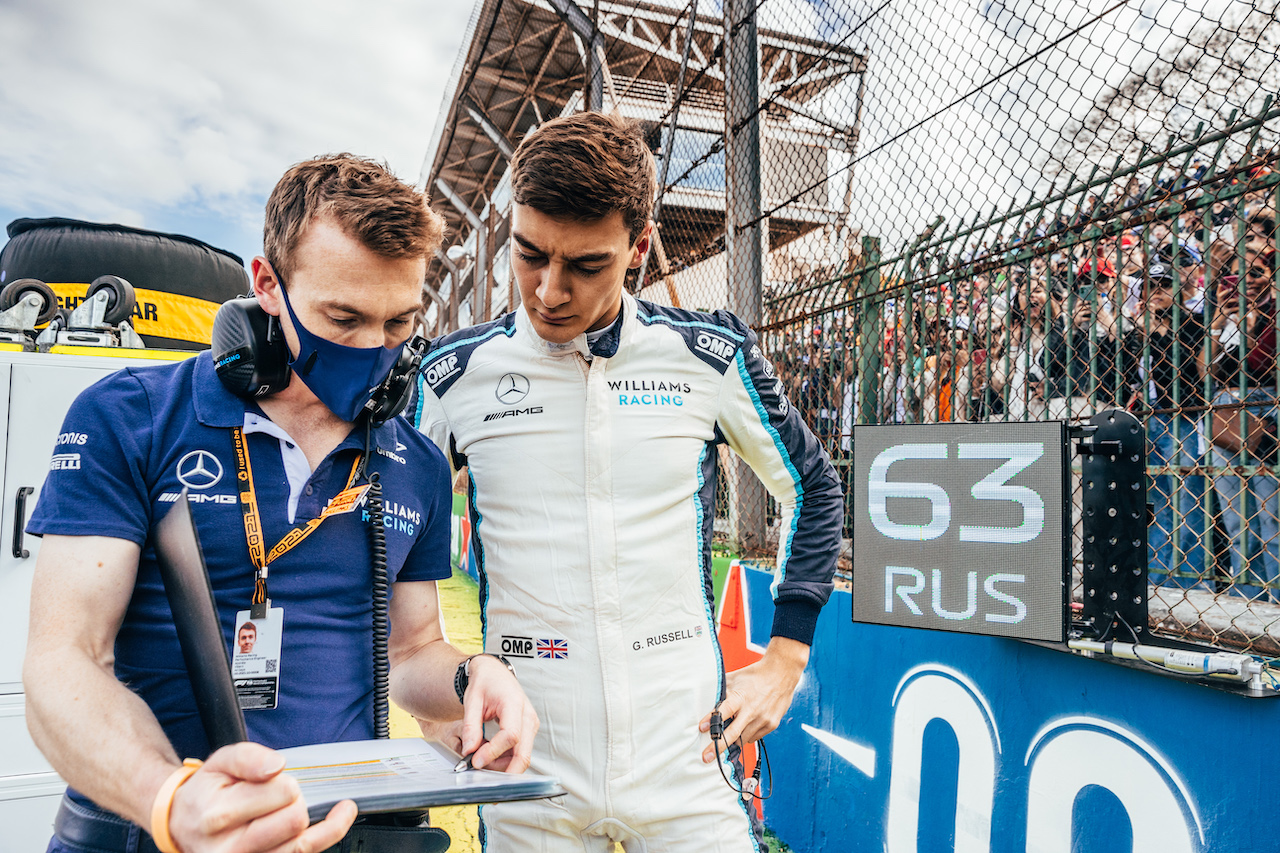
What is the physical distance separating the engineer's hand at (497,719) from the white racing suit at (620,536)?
323 millimetres

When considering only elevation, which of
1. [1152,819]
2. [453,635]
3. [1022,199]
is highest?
[1022,199]

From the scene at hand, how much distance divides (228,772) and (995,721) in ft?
7.54

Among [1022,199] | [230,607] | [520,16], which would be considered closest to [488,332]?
[230,607]

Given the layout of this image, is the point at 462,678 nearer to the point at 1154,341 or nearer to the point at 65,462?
the point at 65,462

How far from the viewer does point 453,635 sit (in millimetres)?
7281

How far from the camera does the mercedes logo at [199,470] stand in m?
1.23

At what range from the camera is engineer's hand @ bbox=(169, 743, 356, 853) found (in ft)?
2.57

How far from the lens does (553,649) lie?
1.70 m

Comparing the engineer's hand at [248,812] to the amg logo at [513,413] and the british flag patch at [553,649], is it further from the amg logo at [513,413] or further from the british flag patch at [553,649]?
the amg logo at [513,413]

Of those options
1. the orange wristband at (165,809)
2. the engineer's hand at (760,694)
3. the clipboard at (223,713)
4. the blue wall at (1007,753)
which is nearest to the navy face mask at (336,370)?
the clipboard at (223,713)

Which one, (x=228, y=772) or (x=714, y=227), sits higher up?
(x=714, y=227)

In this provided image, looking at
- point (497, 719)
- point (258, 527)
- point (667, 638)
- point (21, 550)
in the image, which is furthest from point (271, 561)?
point (21, 550)

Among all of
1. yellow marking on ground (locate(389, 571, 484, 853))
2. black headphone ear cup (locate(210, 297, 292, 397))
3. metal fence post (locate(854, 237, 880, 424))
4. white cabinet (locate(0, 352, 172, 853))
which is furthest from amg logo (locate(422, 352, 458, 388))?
metal fence post (locate(854, 237, 880, 424))

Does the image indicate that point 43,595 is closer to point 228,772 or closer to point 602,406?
point 228,772
